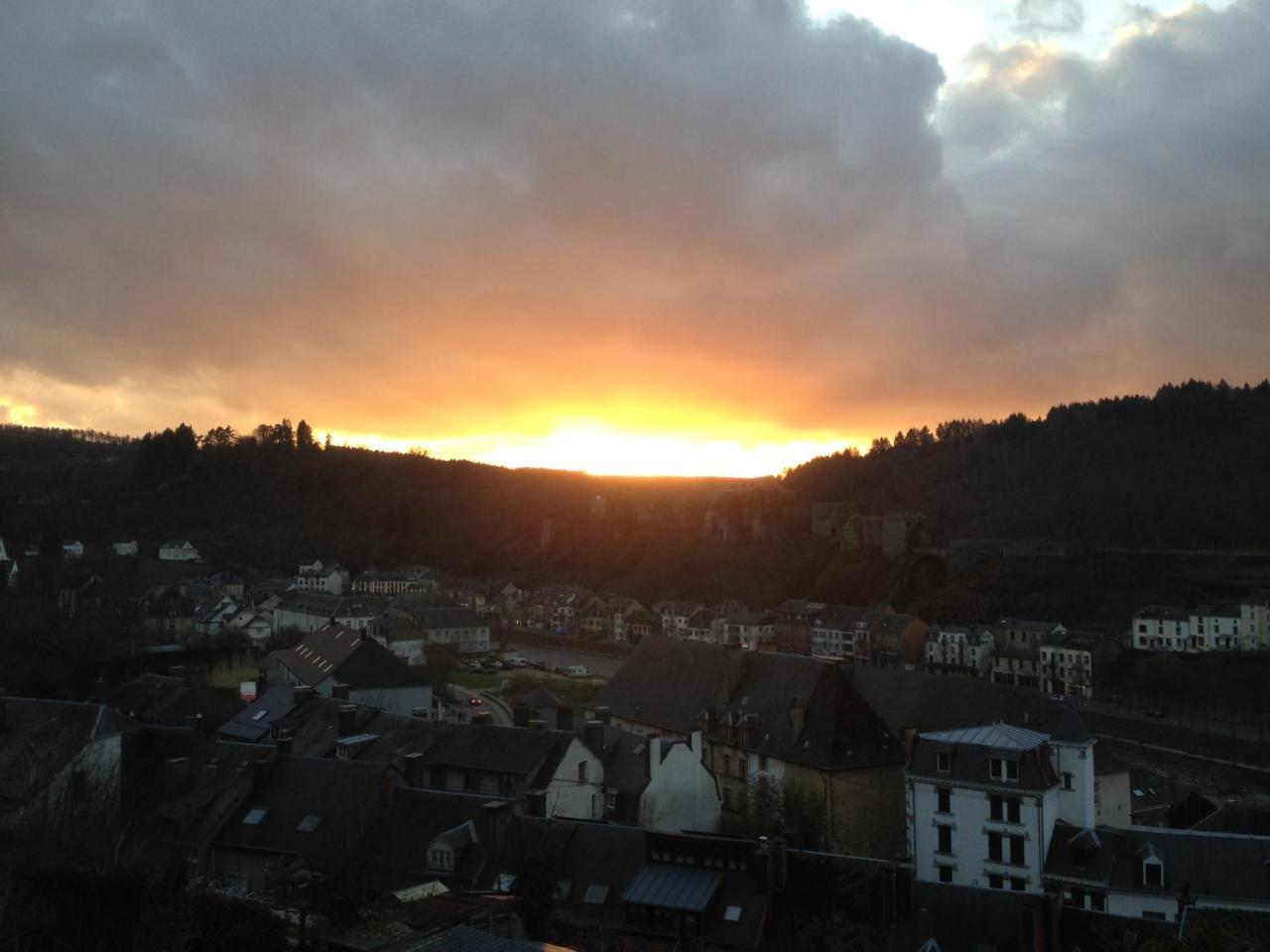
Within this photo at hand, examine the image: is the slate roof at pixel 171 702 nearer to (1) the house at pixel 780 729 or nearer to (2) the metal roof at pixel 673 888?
(1) the house at pixel 780 729

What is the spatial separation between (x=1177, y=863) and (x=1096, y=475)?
107 m

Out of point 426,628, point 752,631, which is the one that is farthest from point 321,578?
point 752,631

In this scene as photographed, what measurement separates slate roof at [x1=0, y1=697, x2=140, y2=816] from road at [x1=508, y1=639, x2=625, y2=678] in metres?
42.7

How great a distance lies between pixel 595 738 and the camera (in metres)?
23.2

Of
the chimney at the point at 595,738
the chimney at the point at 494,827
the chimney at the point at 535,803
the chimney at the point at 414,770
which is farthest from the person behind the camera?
the chimney at the point at 595,738

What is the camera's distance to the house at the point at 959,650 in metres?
71.6

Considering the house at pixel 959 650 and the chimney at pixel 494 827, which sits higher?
the chimney at pixel 494 827

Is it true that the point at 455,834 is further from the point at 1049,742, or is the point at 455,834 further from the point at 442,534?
the point at 442,534

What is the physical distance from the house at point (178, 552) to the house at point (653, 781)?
303 ft

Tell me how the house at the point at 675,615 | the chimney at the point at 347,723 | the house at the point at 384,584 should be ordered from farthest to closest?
the house at the point at 384,584 < the house at the point at 675,615 < the chimney at the point at 347,723

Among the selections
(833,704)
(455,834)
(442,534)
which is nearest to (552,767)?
(455,834)

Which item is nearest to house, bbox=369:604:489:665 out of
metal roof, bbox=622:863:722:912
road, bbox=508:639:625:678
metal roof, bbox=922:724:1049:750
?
road, bbox=508:639:625:678

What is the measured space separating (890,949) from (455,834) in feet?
24.5

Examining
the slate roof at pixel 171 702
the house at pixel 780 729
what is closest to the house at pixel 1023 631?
the house at pixel 780 729
